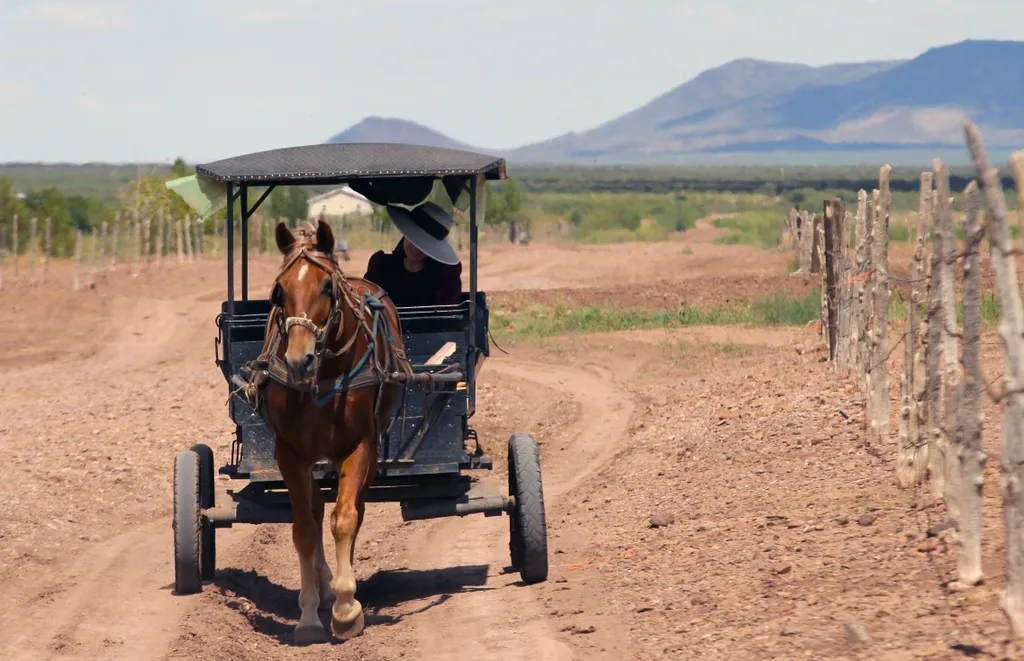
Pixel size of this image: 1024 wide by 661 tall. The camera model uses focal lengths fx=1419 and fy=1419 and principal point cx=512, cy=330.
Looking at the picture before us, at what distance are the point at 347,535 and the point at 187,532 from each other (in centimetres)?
150

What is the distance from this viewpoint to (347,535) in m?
8.48

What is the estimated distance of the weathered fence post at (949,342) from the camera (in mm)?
8453

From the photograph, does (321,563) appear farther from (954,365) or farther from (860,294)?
(860,294)

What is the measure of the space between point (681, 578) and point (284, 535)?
412 centimetres

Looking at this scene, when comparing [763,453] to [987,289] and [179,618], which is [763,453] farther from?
[987,289]

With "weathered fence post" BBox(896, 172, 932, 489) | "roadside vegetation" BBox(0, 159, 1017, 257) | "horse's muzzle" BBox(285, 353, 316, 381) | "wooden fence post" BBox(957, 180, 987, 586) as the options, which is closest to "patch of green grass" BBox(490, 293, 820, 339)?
"roadside vegetation" BBox(0, 159, 1017, 257)

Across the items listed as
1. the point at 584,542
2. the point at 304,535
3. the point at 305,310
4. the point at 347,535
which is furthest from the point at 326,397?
the point at 584,542

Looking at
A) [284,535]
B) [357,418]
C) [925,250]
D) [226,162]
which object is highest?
[226,162]

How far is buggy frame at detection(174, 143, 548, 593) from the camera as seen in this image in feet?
31.2

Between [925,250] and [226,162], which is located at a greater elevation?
[226,162]

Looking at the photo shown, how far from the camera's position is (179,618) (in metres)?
8.92

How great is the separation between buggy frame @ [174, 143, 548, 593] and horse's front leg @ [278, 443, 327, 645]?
2.18ft

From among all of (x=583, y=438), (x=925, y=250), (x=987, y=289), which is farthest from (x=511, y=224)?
(x=925, y=250)

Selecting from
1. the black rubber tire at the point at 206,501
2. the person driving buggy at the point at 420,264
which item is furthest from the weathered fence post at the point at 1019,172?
the black rubber tire at the point at 206,501
